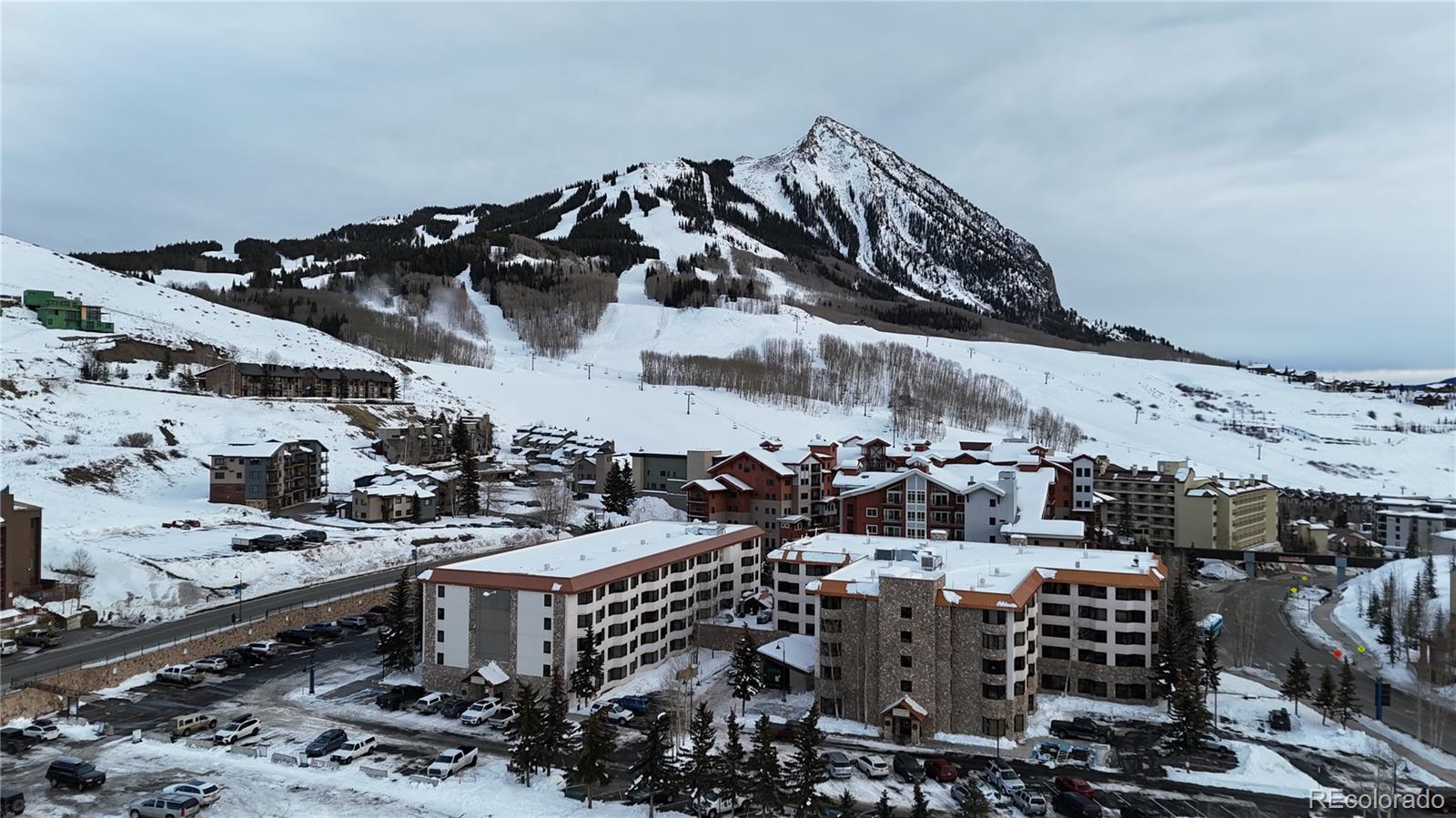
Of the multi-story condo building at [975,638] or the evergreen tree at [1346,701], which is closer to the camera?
the multi-story condo building at [975,638]

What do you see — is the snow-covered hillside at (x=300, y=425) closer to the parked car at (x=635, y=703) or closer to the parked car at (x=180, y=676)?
the parked car at (x=180, y=676)

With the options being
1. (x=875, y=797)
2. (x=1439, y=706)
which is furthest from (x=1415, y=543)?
(x=875, y=797)

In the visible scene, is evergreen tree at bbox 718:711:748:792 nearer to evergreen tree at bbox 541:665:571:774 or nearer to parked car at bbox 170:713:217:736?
evergreen tree at bbox 541:665:571:774

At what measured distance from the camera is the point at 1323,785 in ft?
92.6

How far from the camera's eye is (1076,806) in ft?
82.3

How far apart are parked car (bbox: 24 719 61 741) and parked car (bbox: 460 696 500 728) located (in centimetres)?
1413

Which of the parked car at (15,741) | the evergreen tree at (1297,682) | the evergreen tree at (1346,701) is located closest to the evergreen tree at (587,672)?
the parked car at (15,741)

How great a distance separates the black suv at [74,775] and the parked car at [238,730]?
3.76m

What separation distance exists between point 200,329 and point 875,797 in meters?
122

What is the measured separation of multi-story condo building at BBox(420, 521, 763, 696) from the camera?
3522cm

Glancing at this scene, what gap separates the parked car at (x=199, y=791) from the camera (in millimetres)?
25359

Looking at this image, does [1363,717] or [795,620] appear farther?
[795,620]

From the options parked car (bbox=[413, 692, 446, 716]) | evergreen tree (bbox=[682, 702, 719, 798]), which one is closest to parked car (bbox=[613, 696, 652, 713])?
parked car (bbox=[413, 692, 446, 716])

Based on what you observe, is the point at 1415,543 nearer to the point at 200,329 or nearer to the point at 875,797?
the point at 875,797
